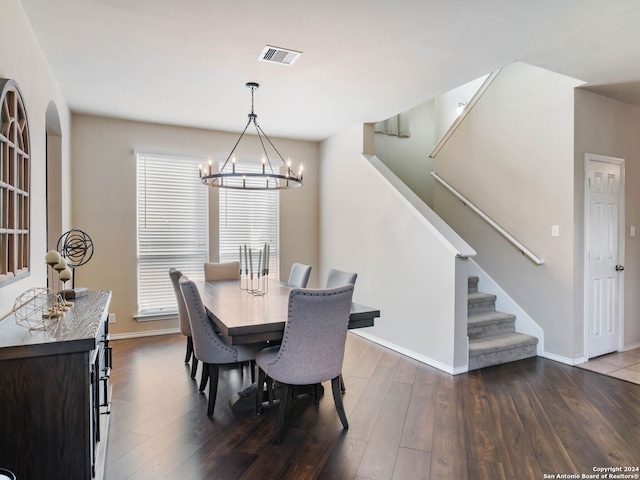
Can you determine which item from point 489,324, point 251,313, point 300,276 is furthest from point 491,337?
point 251,313

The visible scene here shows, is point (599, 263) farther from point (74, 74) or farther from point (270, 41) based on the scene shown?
point (74, 74)

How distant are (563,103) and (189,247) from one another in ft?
15.4

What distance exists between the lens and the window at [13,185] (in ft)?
6.21

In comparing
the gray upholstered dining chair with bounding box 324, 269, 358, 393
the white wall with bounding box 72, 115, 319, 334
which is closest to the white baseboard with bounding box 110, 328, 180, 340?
the white wall with bounding box 72, 115, 319, 334

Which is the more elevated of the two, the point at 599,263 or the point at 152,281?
the point at 599,263

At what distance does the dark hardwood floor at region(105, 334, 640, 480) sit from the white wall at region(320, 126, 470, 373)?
44 cm

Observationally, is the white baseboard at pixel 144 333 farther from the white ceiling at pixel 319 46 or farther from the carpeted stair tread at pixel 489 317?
the carpeted stair tread at pixel 489 317

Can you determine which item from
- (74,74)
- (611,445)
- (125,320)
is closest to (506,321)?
(611,445)

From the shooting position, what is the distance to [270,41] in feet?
8.93

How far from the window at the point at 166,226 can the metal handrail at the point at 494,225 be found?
130 inches

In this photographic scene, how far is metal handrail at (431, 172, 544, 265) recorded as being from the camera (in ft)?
13.4

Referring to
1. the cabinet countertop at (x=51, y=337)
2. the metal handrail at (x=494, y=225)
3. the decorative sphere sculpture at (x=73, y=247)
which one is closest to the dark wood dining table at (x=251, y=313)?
the cabinet countertop at (x=51, y=337)

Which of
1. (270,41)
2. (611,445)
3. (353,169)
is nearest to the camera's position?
(611,445)

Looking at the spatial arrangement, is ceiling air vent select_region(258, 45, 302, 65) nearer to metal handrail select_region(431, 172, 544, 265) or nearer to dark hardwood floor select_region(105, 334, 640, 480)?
dark hardwood floor select_region(105, 334, 640, 480)
